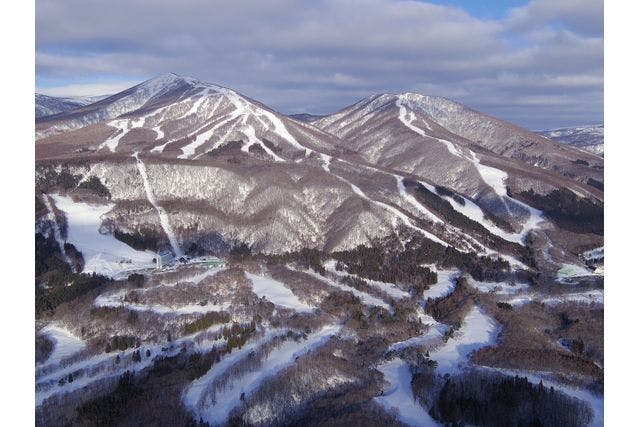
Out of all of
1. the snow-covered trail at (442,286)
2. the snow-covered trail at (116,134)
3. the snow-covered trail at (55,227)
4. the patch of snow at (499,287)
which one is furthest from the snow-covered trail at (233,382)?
the snow-covered trail at (116,134)

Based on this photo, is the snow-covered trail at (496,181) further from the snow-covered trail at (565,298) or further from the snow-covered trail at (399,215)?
the snow-covered trail at (565,298)

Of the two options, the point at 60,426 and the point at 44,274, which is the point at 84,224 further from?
the point at 60,426

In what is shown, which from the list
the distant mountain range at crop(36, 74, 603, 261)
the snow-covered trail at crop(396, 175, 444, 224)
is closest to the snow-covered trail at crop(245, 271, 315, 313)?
the distant mountain range at crop(36, 74, 603, 261)

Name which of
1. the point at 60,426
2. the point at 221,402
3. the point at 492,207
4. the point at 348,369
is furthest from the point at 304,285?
the point at 492,207

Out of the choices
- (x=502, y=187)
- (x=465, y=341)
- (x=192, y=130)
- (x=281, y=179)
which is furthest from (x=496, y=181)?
(x=465, y=341)

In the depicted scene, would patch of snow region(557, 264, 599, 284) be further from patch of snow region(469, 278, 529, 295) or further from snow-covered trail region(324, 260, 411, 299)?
snow-covered trail region(324, 260, 411, 299)
